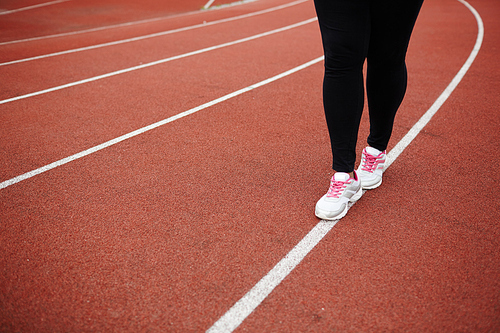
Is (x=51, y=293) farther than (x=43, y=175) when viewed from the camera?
No

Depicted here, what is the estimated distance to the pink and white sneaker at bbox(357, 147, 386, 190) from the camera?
7.54 feet

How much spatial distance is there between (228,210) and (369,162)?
958mm

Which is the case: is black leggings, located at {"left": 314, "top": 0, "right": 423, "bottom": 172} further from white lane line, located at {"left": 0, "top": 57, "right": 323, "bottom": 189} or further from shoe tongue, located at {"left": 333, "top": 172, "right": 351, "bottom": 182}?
white lane line, located at {"left": 0, "top": 57, "right": 323, "bottom": 189}

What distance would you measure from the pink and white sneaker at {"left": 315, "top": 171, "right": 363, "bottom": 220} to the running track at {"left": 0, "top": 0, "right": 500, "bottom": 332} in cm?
7

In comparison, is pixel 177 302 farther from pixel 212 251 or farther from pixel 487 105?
pixel 487 105

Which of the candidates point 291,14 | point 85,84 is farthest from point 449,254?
point 291,14

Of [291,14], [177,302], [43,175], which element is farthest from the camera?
[291,14]

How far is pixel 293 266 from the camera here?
5.74 ft

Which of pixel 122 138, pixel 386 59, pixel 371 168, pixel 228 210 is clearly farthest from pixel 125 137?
pixel 386 59

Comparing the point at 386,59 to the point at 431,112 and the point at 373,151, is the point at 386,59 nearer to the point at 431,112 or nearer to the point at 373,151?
the point at 373,151

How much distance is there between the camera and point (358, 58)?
1744mm

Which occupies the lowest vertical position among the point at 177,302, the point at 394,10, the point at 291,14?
the point at 291,14

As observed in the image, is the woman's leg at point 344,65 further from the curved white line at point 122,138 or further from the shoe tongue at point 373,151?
the curved white line at point 122,138

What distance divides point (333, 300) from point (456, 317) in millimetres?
488
